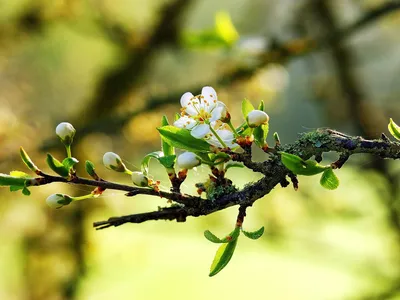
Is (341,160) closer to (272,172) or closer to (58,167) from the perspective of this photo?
(272,172)

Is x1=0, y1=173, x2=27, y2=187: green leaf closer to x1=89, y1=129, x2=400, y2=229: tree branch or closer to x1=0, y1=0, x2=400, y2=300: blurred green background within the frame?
x1=89, y1=129, x2=400, y2=229: tree branch

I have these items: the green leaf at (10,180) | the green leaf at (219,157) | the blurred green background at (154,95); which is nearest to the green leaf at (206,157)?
the green leaf at (219,157)

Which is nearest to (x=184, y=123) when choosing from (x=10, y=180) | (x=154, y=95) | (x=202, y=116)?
(x=202, y=116)

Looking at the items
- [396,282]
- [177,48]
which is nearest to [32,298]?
[177,48]

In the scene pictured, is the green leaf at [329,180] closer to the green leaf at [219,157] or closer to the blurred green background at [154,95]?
the green leaf at [219,157]

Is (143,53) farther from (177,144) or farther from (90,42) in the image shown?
(177,144)

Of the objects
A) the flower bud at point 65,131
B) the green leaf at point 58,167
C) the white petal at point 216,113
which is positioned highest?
the white petal at point 216,113
